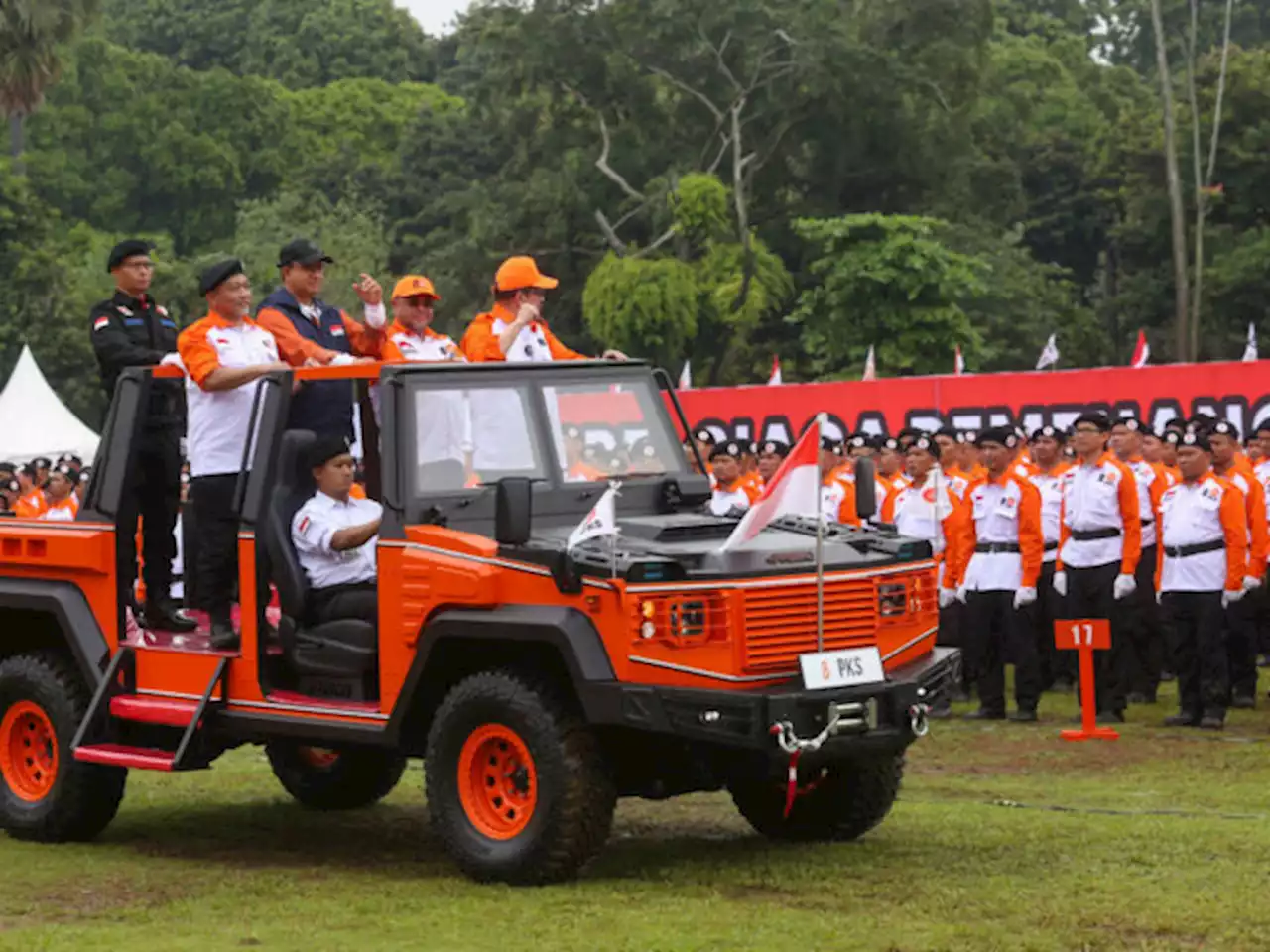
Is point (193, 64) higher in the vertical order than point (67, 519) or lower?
higher

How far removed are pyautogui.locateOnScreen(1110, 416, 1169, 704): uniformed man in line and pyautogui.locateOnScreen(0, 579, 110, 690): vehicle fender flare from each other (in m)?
8.26

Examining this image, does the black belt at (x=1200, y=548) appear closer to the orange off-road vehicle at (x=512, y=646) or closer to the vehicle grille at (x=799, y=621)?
the orange off-road vehicle at (x=512, y=646)

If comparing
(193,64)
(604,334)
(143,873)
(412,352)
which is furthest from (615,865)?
(193,64)

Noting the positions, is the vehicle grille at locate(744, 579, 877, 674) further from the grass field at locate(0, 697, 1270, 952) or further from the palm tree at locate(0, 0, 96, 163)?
the palm tree at locate(0, 0, 96, 163)

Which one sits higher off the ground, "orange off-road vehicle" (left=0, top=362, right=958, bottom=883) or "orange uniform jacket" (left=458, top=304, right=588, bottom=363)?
"orange uniform jacket" (left=458, top=304, right=588, bottom=363)

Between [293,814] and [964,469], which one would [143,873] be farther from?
[964,469]

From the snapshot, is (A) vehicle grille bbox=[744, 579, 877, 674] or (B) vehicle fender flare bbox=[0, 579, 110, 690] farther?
(B) vehicle fender flare bbox=[0, 579, 110, 690]

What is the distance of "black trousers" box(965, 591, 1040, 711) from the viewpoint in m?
17.8

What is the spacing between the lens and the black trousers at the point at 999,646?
17844 millimetres

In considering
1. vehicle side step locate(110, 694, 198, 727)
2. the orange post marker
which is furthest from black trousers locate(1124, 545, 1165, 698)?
vehicle side step locate(110, 694, 198, 727)

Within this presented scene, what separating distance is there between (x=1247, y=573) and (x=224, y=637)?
8.20 metres

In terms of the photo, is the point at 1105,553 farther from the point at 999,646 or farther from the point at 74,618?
the point at 74,618

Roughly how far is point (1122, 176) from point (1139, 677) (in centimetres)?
4301

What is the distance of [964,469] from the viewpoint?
2016cm
